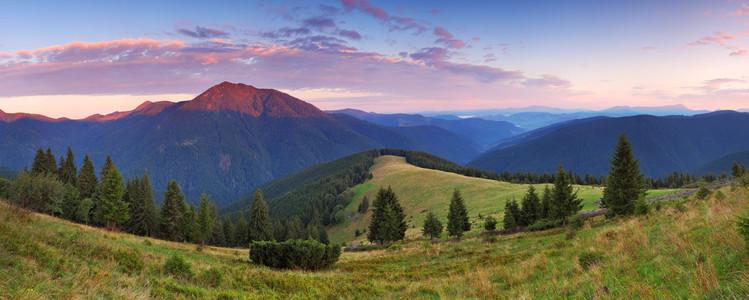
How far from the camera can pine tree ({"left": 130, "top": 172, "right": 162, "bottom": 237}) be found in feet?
176

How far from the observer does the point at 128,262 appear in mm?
10852

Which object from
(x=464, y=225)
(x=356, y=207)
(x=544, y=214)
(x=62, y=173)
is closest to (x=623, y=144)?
(x=544, y=214)

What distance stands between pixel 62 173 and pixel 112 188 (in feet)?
127

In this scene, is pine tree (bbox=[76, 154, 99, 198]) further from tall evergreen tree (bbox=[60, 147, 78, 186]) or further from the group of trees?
the group of trees

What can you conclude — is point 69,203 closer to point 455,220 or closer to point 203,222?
point 203,222

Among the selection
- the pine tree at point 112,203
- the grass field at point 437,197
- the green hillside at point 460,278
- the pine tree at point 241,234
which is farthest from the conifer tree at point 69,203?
the green hillside at point 460,278

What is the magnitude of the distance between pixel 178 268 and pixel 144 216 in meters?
55.6

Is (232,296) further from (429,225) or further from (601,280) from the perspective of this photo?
(429,225)

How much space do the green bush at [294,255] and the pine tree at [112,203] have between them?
41493mm

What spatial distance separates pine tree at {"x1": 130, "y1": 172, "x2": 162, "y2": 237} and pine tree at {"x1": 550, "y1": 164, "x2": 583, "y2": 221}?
6258cm

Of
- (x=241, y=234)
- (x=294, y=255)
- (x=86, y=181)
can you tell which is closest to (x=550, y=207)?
(x=294, y=255)

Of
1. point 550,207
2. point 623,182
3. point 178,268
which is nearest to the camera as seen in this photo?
point 178,268

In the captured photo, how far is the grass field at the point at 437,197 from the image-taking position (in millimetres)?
63003

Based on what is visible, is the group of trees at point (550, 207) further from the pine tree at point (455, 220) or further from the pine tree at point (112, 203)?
the pine tree at point (112, 203)
